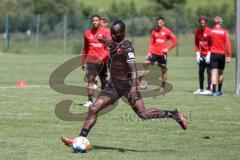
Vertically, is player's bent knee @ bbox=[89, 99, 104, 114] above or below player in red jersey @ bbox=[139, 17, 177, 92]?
above

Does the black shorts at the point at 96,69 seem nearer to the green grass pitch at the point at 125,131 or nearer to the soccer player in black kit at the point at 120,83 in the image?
the green grass pitch at the point at 125,131

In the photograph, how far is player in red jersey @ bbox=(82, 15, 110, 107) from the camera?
18.6 meters

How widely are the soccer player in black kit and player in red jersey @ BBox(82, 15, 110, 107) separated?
6.64m

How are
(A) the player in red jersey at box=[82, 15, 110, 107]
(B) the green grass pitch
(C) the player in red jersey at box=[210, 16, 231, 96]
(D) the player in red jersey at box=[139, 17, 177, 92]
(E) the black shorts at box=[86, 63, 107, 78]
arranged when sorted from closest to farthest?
1. (B) the green grass pitch
2. (A) the player in red jersey at box=[82, 15, 110, 107]
3. (E) the black shorts at box=[86, 63, 107, 78]
4. (C) the player in red jersey at box=[210, 16, 231, 96]
5. (D) the player in red jersey at box=[139, 17, 177, 92]

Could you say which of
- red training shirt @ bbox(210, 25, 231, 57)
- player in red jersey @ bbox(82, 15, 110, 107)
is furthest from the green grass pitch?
red training shirt @ bbox(210, 25, 231, 57)

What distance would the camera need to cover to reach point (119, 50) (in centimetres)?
1156

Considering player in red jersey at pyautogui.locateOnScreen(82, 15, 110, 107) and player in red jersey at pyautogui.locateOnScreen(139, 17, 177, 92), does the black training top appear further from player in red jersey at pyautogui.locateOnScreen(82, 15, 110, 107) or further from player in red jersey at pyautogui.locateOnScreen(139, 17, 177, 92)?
player in red jersey at pyautogui.locateOnScreen(139, 17, 177, 92)

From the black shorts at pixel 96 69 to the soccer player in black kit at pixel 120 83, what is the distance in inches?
266

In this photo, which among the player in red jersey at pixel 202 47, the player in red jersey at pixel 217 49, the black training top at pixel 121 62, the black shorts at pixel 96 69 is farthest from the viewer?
the player in red jersey at pixel 202 47

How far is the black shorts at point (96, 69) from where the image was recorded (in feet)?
61.5

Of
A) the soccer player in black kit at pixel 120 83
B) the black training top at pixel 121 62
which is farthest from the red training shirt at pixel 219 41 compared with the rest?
the black training top at pixel 121 62

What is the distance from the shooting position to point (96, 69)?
18.9 m

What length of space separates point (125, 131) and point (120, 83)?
243cm

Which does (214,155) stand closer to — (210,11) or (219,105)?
(219,105)
